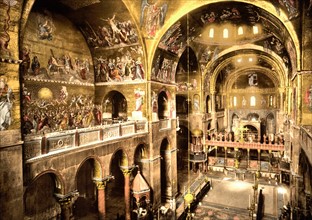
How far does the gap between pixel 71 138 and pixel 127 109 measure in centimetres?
661

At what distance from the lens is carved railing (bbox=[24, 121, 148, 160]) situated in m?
8.47

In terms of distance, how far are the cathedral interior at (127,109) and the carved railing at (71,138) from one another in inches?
1.9

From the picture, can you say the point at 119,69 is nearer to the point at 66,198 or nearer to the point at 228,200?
the point at 66,198

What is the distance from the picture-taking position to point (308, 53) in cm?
1176

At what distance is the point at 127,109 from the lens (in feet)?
53.7

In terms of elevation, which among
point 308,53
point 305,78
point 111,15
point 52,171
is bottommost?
point 52,171

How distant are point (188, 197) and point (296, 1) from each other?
1031 cm

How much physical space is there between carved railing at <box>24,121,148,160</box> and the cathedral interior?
5 cm

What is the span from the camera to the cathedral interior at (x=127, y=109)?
27.6 ft

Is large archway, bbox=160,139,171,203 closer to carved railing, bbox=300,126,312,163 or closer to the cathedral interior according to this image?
the cathedral interior

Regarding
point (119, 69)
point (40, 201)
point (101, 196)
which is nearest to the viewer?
point (101, 196)

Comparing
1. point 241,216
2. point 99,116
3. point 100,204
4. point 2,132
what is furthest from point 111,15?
point 241,216

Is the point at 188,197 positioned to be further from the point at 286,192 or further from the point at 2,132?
the point at 286,192

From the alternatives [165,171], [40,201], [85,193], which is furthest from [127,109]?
[40,201]
